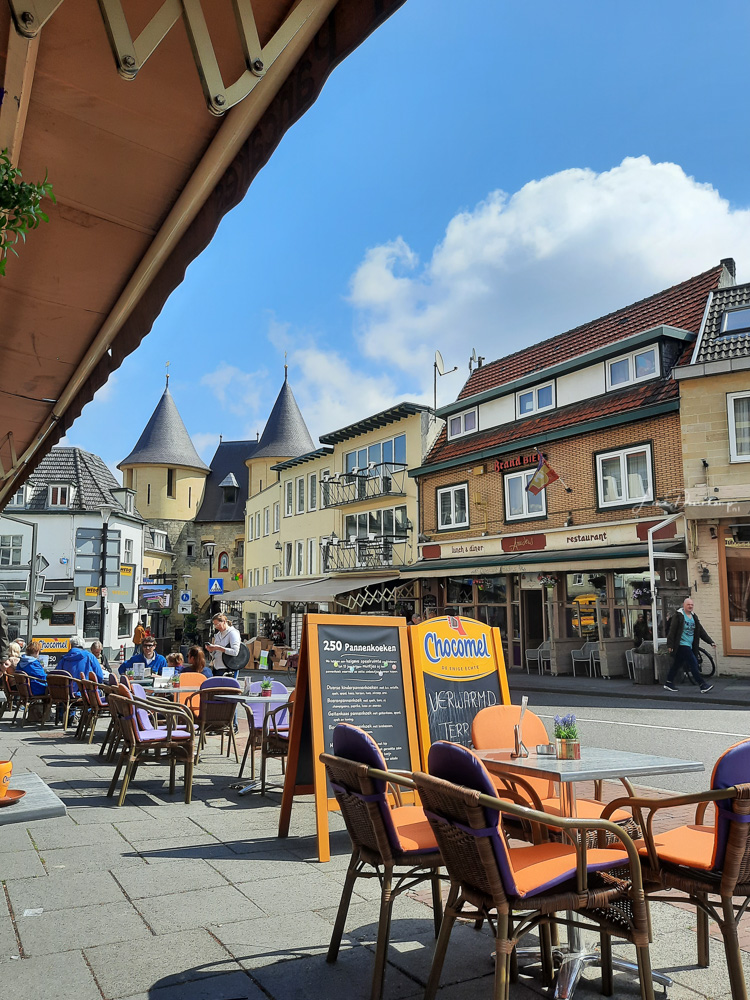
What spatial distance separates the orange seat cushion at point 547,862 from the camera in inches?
123

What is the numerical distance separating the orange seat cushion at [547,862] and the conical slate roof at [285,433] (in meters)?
55.3

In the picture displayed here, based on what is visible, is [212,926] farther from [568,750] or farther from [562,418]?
[562,418]

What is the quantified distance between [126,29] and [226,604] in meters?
52.1

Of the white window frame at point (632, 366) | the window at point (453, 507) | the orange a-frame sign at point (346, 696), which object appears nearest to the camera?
the orange a-frame sign at point (346, 696)

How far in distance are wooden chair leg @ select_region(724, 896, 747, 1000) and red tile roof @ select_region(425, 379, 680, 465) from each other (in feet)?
57.7

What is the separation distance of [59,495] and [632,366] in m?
28.0

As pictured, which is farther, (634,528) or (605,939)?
(634,528)

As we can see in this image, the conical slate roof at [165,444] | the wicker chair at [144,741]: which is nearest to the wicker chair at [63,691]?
the wicker chair at [144,741]

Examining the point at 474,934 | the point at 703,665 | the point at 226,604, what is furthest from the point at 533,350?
the point at 226,604

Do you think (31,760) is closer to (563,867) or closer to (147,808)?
(147,808)

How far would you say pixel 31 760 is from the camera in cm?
959

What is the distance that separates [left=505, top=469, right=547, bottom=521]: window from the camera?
23.4 metres

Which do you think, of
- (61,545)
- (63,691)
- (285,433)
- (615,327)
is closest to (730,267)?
(615,327)

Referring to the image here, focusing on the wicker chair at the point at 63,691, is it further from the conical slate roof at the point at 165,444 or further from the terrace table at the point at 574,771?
the conical slate roof at the point at 165,444
